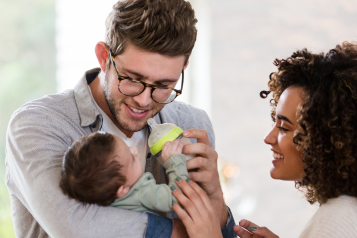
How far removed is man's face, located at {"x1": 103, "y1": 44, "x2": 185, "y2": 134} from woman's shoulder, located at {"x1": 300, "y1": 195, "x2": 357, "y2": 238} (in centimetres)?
77

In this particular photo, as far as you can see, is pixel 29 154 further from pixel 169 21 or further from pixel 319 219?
pixel 319 219

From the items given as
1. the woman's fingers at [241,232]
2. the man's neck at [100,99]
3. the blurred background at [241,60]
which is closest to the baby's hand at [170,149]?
the man's neck at [100,99]

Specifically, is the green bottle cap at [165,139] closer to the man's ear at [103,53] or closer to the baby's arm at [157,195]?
the baby's arm at [157,195]

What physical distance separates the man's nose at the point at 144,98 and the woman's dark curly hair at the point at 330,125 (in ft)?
1.98

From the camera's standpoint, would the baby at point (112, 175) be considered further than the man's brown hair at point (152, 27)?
No

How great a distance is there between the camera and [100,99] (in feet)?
5.59

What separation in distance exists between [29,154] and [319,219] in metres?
1.03

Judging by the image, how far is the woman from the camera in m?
1.30

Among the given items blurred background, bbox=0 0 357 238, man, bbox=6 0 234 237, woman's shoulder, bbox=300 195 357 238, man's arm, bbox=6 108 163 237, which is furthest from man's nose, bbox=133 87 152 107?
blurred background, bbox=0 0 357 238

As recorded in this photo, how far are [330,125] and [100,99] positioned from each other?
99 centimetres

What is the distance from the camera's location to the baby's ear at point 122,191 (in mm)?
1265

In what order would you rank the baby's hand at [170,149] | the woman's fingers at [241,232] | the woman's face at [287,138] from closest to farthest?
the baby's hand at [170,149]
the woman's face at [287,138]
the woman's fingers at [241,232]

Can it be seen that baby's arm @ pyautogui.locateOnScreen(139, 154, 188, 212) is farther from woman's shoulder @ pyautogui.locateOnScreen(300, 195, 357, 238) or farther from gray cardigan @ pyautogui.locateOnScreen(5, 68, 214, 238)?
woman's shoulder @ pyautogui.locateOnScreen(300, 195, 357, 238)

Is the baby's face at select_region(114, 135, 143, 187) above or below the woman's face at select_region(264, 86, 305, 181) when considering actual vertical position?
below
